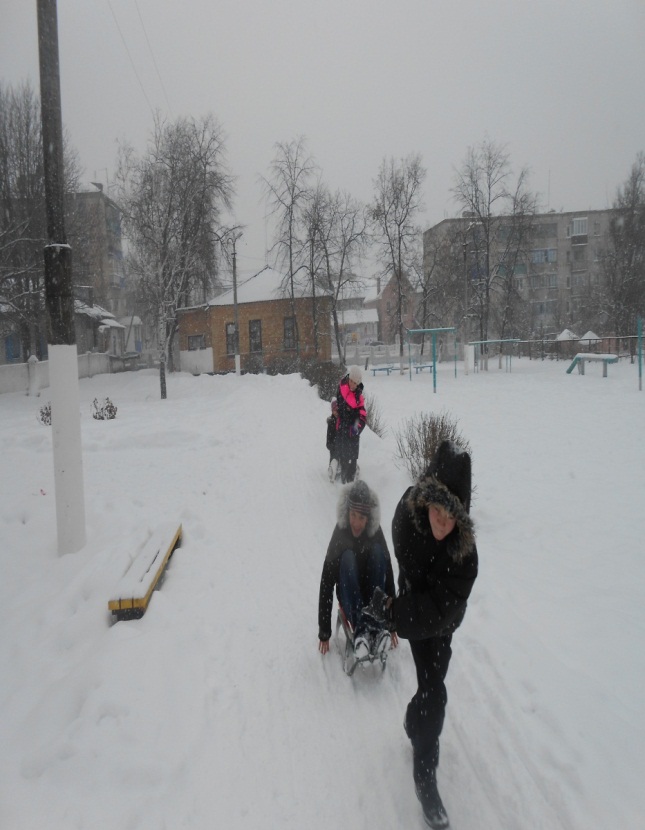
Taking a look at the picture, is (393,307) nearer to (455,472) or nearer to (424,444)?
(424,444)

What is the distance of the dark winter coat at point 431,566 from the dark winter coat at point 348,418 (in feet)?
15.8

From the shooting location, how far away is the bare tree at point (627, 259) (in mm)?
32594

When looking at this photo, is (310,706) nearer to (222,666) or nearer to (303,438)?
(222,666)

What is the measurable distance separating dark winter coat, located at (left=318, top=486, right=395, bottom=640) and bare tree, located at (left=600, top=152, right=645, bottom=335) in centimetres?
3630

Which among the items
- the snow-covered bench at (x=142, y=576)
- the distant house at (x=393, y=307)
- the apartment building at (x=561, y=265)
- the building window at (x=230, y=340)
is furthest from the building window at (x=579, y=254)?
the snow-covered bench at (x=142, y=576)

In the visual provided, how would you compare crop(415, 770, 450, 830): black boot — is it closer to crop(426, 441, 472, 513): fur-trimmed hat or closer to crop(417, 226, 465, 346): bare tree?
crop(426, 441, 472, 513): fur-trimmed hat

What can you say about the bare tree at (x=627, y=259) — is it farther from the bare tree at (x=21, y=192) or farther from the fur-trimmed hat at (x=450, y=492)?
the fur-trimmed hat at (x=450, y=492)

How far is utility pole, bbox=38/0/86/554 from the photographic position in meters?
4.67

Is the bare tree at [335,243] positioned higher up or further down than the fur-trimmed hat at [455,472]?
higher up

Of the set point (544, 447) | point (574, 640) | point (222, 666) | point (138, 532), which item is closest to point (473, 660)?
point (574, 640)

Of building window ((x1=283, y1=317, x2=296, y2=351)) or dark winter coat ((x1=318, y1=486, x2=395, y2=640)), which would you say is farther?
building window ((x1=283, y1=317, x2=296, y2=351))

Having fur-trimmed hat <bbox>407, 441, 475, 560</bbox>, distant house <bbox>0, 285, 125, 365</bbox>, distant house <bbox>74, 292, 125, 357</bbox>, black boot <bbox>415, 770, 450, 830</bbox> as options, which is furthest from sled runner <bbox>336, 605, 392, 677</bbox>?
distant house <bbox>74, 292, 125, 357</bbox>

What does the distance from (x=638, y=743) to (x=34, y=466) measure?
7.30 m

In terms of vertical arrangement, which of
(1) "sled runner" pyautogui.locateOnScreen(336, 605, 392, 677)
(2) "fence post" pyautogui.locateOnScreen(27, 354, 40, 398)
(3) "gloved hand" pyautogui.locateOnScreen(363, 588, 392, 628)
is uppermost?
(2) "fence post" pyautogui.locateOnScreen(27, 354, 40, 398)
